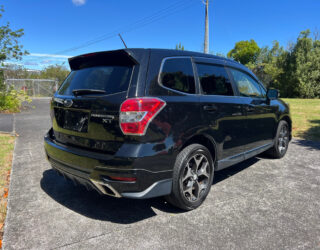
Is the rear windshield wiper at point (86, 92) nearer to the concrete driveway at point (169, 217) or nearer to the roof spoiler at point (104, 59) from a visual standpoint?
the roof spoiler at point (104, 59)

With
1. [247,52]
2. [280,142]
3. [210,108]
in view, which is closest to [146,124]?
[210,108]

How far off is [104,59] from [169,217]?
192 centimetres

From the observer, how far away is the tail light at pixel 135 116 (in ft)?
7.47

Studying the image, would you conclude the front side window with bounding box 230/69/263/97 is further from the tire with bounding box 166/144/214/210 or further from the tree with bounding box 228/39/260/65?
the tree with bounding box 228/39/260/65

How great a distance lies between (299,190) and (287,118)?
215cm

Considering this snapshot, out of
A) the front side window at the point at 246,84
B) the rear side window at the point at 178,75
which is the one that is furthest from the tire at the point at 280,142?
the rear side window at the point at 178,75

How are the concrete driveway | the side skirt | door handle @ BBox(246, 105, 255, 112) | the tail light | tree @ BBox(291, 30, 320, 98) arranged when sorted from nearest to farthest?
1. the tail light
2. the concrete driveway
3. the side skirt
4. door handle @ BBox(246, 105, 255, 112)
5. tree @ BBox(291, 30, 320, 98)

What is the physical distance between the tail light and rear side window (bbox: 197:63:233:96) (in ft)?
3.41

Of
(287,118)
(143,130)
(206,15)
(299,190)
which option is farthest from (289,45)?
(143,130)

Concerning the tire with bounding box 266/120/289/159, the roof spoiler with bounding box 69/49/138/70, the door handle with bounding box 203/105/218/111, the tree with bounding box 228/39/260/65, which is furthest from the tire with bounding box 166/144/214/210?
the tree with bounding box 228/39/260/65

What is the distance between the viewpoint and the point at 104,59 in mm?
2730

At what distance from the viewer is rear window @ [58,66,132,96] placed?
2.46 metres

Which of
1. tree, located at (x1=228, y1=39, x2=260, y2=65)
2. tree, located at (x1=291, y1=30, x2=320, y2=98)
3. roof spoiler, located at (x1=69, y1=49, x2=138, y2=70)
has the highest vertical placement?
tree, located at (x1=228, y1=39, x2=260, y2=65)

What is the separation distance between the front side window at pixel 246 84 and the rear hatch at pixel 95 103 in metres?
1.96
